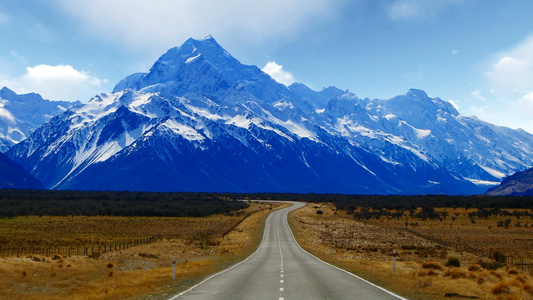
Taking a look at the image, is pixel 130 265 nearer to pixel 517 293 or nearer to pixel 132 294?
pixel 132 294

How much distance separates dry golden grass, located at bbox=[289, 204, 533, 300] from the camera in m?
20.1

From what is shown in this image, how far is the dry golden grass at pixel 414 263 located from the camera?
20.1m

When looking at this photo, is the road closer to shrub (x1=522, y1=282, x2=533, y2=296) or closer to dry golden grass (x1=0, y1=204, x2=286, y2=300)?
dry golden grass (x1=0, y1=204, x2=286, y2=300)

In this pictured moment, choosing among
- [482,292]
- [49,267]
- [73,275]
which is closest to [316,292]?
[482,292]

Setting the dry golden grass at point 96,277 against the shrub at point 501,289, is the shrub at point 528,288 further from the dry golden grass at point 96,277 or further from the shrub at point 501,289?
the dry golden grass at point 96,277

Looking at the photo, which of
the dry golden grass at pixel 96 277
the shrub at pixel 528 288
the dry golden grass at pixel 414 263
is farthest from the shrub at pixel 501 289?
the dry golden grass at pixel 96 277

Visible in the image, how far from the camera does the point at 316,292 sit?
1861cm

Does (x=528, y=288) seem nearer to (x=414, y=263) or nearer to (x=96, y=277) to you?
(x=414, y=263)

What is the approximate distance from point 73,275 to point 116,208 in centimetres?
10026

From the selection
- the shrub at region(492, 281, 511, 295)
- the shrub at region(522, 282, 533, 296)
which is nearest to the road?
the shrub at region(492, 281, 511, 295)

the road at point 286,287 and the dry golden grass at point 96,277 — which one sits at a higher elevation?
the road at point 286,287

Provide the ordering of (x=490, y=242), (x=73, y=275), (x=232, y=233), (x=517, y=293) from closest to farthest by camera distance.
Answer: (x=517, y=293) → (x=73, y=275) → (x=490, y=242) → (x=232, y=233)

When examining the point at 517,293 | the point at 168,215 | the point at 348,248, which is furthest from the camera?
the point at 168,215

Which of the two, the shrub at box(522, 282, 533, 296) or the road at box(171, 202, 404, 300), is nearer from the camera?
the road at box(171, 202, 404, 300)
